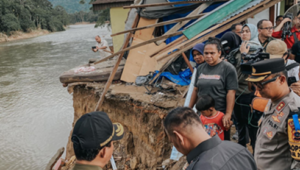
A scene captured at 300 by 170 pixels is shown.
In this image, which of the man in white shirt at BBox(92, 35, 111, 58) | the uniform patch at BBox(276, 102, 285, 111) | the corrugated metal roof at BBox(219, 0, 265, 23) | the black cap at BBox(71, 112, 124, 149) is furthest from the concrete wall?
the uniform patch at BBox(276, 102, 285, 111)

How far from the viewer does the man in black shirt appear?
4.60 ft

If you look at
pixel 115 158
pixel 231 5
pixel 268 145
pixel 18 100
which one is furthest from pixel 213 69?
pixel 18 100

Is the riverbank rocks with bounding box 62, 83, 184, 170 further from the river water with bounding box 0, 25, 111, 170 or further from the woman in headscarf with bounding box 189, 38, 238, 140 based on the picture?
the river water with bounding box 0, 25, 111, 170

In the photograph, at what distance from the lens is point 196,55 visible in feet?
11.4

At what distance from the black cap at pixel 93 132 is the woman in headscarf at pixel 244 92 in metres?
2.17

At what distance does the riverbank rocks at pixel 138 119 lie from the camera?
4.85 metres

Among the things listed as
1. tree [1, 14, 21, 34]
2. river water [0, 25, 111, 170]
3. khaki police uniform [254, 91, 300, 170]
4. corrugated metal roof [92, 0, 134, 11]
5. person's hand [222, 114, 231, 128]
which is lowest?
river water [0, 25, 111, 170]

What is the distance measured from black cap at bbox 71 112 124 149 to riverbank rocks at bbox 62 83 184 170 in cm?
295

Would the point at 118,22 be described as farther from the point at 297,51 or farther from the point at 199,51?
the point at 297,51

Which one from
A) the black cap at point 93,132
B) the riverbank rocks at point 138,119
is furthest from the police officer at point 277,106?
the riverbank rocks at point 138,119

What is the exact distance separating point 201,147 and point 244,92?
210 cm

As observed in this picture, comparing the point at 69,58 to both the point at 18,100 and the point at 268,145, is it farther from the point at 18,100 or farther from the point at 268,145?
the point at 268,145

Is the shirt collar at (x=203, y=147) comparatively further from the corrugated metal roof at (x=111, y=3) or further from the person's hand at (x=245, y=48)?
the corrugated metal roof at (x=111, y=3)

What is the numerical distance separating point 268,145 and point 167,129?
2.99 ft
